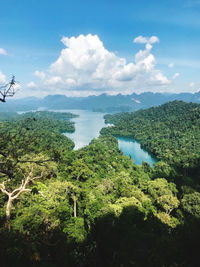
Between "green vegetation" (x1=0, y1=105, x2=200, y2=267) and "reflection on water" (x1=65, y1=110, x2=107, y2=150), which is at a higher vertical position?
"green vegetation" (x1=0, y1=105, x2=200, y2=267)

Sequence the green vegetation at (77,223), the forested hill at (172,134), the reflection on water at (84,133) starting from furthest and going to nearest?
the reflection on water at (84,133)
the forested hill at (172,134)
the green vegetation at (77,223)

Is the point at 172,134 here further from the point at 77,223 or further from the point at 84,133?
the point at 77,223

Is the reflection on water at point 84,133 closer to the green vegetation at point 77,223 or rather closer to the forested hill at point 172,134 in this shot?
the forested hill at point 172,134

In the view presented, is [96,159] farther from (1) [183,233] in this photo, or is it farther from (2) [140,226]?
(1) [183,233]

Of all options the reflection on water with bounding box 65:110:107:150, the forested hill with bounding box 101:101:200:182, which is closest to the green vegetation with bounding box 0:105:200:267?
the forested hill with bounding box 101:101:200:182

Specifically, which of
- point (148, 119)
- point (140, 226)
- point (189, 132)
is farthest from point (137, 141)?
point (140, 226)

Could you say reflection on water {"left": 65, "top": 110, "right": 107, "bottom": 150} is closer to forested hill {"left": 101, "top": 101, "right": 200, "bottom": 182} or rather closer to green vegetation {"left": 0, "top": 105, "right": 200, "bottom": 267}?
Answer: forested hill {"left": 101, "top": 101, "right": 200, "bottom": 182}

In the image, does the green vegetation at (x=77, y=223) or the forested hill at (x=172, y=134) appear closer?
the green vegetation at (x=77, y=223)

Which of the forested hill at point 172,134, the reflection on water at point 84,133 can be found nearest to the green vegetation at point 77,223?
the forested hill at point 172,134
